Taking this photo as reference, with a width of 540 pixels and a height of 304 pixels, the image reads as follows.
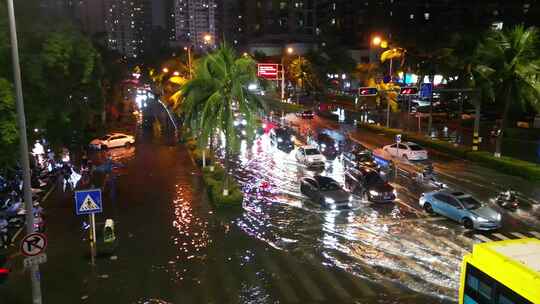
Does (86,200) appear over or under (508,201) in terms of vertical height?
over

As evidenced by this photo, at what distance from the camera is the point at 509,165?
3278 cm

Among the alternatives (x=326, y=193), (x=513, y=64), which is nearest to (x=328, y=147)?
(x=513, y=64)

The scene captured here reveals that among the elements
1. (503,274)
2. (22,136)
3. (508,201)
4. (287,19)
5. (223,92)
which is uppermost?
(287,19)

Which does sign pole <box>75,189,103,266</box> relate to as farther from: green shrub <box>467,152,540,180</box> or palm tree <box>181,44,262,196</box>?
green shrub <box>467,152,540,180</box>

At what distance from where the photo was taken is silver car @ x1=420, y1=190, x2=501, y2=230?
20.8 metres

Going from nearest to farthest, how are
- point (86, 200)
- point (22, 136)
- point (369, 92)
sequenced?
point (22, 136) < point (86, 200) < point (369, 92)

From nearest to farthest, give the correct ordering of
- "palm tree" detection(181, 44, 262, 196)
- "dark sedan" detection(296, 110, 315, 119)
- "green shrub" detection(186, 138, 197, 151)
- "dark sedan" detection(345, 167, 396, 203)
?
"palm tree" detection(181, 44, 262, 196) < "dark sedan" detection(345, 167, 396, 203) < "green shrub" detection(186, 138, 197, 151) < "dark sedan" detection(296, 110, 315, 119)

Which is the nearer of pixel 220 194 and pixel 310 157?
pixel 220 194

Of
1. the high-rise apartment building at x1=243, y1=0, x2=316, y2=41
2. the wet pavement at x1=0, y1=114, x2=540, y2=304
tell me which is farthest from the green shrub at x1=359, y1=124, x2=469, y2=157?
the high-rise apartment building at x1=243, y1=0, x2=316, y2=41

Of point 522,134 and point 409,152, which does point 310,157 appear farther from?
point 522,134

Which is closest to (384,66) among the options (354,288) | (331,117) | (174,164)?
(331,117)

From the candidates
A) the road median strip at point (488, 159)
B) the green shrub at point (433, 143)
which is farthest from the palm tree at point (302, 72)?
the road median strip at point (488, 159)

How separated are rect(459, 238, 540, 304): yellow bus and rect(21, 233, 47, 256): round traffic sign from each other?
10.1m

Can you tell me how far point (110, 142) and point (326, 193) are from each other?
26.5 meters
